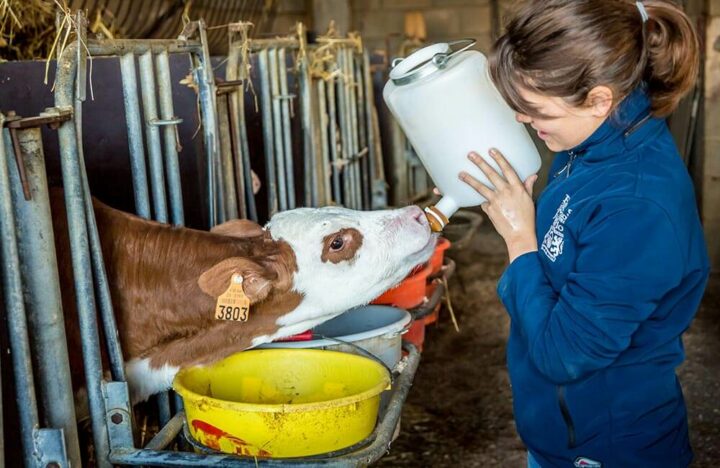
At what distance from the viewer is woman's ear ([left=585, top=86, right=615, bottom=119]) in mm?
1806

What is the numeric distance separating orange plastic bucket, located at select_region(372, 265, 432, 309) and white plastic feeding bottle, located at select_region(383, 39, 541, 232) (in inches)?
57.7

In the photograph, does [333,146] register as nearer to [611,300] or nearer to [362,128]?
[362,128]

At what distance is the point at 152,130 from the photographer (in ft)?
9.66

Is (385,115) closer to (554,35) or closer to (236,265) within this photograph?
(236,265)

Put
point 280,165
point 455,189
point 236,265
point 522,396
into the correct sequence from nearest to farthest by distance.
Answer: point 522,396 < point 455,189 < point 236,265 < point 280,165

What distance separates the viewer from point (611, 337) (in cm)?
178

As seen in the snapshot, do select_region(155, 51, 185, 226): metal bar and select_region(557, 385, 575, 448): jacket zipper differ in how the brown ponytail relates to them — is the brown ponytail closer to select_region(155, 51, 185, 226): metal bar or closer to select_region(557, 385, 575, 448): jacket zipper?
select_region(557, 385, 575, 448): jacket zipper

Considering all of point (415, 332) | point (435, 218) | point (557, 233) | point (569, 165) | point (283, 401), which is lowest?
point (415, 332)

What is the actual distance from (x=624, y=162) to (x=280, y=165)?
101 inches

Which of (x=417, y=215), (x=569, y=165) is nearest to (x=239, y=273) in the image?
(x=417, y=215)

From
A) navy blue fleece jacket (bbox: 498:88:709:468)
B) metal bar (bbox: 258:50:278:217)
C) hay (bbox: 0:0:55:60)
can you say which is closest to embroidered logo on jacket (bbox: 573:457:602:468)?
navy blue fleece jacket (bbox: 498:88:709:468)

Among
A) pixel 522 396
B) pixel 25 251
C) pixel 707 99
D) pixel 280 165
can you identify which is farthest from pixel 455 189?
pixel 707 99

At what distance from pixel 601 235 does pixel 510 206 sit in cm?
31

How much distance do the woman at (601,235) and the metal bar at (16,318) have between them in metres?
1.01
